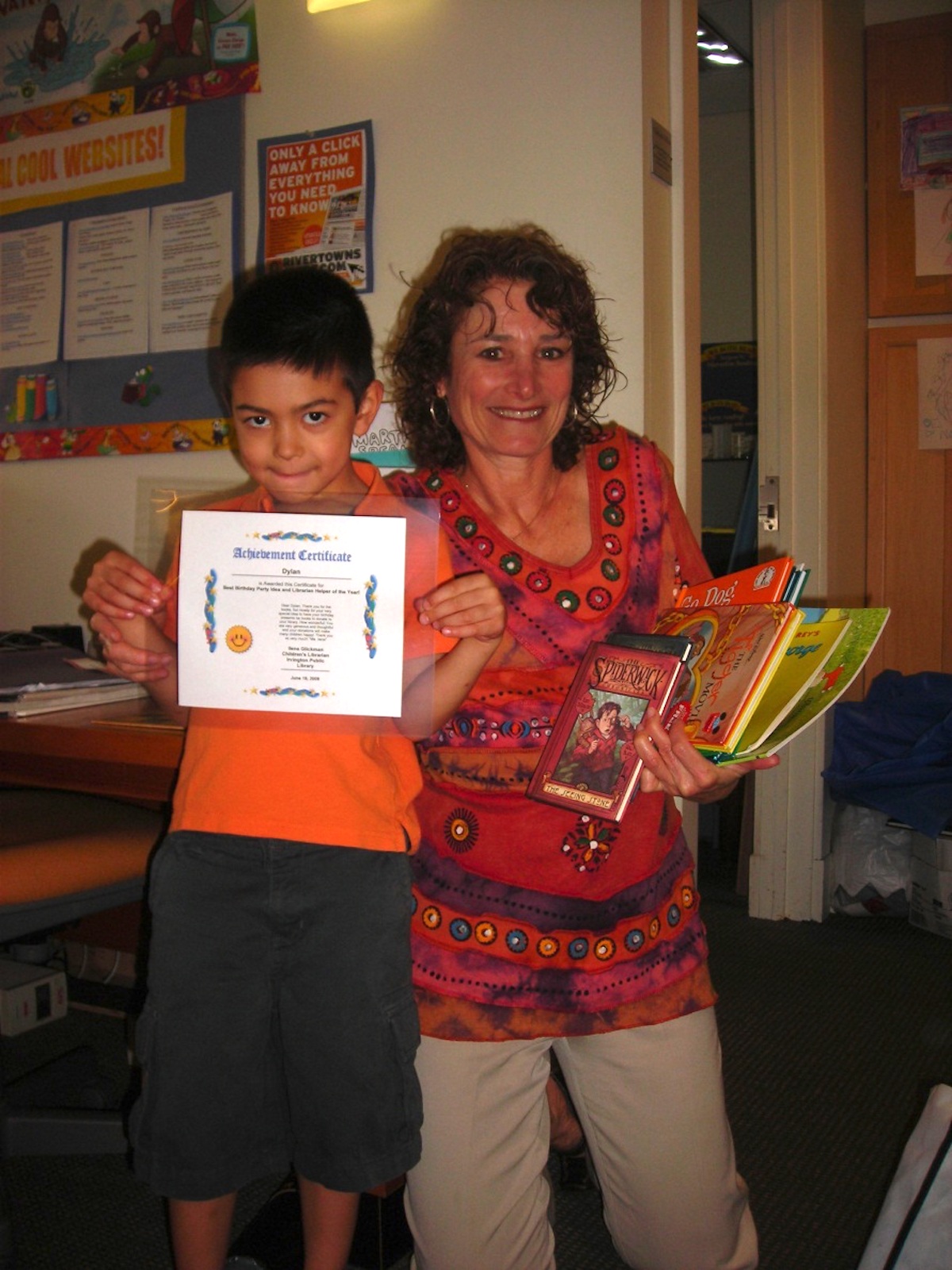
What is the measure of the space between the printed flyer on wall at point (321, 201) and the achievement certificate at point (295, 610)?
3.63 ft

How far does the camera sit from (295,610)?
927 mm

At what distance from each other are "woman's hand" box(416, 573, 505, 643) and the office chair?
696 millimetres

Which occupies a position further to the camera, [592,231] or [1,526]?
[1,526]

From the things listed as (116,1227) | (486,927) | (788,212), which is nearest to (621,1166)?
(486,927)

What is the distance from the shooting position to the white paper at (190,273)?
200 cm

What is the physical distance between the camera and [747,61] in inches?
173

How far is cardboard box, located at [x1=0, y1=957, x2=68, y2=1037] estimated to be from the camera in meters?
1.95

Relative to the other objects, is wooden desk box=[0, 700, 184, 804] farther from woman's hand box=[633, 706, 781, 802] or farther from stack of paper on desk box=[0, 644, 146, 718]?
woman's hand box=[633, 706, 781, 802]

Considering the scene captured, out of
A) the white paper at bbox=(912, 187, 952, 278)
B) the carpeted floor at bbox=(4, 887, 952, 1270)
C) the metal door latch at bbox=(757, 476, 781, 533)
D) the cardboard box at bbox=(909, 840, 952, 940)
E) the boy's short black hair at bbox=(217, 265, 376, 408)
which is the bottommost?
the carpeted floor at bbox=(4, 887, 952, 1270)

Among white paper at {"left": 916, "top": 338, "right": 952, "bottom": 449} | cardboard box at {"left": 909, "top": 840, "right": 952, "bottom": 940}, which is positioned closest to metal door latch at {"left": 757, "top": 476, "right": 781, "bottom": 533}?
white paper at {"left": 916, "top": 338, "right": 952, "bottom": 449}

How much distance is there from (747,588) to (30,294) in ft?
6.05

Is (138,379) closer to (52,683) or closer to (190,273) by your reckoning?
(190,273)

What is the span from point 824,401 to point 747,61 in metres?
2.45

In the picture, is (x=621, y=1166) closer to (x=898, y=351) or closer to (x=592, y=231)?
(x=592, y=231)
